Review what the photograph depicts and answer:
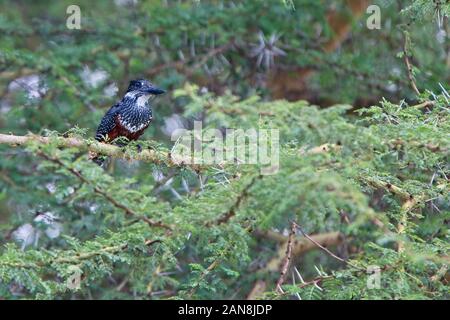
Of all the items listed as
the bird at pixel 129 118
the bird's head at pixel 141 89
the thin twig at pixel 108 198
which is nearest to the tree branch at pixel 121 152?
the thin twig at pixel 108 198

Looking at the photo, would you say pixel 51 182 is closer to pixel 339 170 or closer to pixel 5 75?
pixel 5 75

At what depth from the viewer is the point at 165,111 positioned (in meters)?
6.68

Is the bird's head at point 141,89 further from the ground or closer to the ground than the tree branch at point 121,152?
further from the ground

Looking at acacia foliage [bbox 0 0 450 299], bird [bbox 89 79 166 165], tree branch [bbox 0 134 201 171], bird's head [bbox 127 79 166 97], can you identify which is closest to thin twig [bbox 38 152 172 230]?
acacia foliage [bbox 0 0 450 299]

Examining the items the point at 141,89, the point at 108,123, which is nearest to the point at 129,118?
the point at 108,123

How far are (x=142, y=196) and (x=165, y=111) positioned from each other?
3482mm

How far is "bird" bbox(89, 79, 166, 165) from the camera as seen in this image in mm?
5535

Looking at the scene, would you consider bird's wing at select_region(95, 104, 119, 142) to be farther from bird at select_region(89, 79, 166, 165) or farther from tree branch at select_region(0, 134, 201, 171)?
tree branch at select_region(0, 134, 201, 171)

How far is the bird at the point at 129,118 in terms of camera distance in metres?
5.54

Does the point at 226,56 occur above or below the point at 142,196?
above

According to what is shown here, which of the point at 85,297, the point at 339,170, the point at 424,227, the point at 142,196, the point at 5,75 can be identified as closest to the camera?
the point at 339,170

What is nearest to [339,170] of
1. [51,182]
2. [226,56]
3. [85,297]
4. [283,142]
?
[283,142]

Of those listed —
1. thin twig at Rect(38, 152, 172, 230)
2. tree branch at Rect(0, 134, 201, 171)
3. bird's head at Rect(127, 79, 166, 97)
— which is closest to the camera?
thin twig at Rect(38, 152, 172, 230)

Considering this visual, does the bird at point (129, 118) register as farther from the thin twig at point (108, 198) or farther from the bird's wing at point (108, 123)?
the thin twig at point (108, 198)
